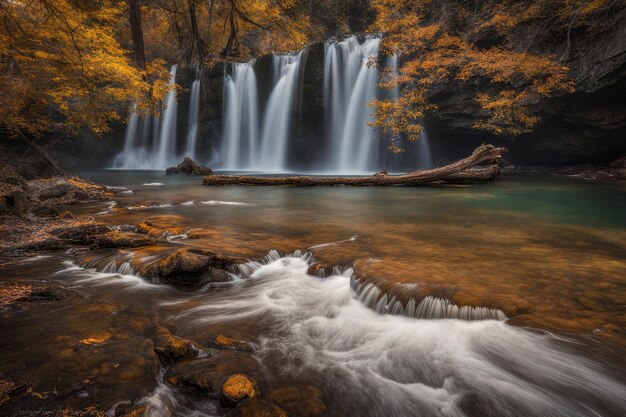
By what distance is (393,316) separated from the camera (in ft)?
11.7

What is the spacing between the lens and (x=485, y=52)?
51.5ft

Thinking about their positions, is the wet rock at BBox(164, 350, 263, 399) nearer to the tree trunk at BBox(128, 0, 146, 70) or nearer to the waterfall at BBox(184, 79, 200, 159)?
the tree trunk at BBox(128, 0, 146, 70)

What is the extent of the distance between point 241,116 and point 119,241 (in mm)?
24261

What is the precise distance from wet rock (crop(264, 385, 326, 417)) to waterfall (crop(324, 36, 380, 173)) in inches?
873

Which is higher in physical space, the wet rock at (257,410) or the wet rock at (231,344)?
the wet rock at (257,410)

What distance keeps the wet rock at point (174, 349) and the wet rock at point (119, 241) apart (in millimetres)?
2897

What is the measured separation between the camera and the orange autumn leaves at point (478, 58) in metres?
14.0

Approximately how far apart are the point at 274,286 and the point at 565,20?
16.4 meters

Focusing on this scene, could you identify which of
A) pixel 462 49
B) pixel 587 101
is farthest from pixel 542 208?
pixel 462 49

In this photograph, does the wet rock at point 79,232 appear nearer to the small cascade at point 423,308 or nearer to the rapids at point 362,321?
the rapids at point 362,321

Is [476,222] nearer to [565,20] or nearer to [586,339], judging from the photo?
[586,339]

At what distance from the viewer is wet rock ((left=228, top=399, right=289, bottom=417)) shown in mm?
2149

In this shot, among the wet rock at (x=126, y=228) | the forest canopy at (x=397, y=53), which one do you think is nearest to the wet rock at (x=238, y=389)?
the wet rock at (x=126, y=228)

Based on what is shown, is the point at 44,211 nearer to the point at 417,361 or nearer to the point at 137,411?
the point at 137,411
